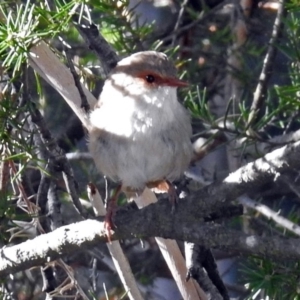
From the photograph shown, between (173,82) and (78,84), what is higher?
(78,84)

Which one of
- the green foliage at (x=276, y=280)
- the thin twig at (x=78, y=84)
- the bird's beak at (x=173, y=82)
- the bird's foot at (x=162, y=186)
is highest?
the thin twig at (x=78, y=84)

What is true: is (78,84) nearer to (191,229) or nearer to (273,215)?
(191,229)

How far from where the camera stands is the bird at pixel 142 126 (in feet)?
6.88

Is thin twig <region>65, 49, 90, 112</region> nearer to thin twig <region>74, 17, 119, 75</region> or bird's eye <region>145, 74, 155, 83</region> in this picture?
thin twig <region>74, 17, 119, 75</region>

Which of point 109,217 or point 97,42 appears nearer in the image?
point 109,217

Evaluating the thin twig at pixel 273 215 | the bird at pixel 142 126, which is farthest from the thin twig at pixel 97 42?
the thin twig at pixel 273 215

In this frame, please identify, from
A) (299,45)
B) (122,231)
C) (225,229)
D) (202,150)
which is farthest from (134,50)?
(225,229)

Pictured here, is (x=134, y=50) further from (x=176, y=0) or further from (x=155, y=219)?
(x=155, y=219)

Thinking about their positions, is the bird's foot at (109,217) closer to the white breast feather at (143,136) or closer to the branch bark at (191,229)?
the branch bark at (191,229)

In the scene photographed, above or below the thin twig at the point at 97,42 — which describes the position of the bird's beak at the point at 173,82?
below

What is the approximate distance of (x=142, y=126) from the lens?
2.10 m

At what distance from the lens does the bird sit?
2096 millimetres

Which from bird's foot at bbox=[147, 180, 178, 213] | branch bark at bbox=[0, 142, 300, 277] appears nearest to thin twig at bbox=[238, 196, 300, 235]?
bird's foot at bbox=[147, 180, 178, 213]

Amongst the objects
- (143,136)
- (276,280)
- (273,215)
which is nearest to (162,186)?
(143,136)
